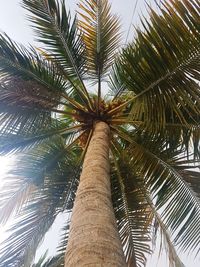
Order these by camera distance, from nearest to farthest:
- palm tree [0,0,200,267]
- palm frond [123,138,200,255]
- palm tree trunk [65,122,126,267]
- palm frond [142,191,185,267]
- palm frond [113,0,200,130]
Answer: palm tree trunk [65,122,126,267], palm frond [113,0,200,130], palm tree [0,0,200,267], palm frond [123,138,200,255], palm frond [142,191,185,267]

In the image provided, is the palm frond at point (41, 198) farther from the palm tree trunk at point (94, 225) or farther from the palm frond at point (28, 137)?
the palm tree trunk at point (94, 225)

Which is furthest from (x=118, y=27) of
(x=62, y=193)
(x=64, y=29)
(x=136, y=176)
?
(x=62, y=193)

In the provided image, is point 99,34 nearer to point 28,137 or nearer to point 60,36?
point 60,36

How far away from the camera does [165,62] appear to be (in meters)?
4.71

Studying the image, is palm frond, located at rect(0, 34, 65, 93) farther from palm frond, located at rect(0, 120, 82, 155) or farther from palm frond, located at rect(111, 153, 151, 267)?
palm frond, located at rect(111, 153, 151, 267)

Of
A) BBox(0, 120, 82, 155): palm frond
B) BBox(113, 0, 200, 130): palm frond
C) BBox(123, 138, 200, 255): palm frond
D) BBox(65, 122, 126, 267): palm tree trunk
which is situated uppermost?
BBox(113, 0, 200, 130): palm frond

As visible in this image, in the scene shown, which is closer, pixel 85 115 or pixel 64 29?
pixel 64 29

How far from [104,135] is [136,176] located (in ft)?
5.63

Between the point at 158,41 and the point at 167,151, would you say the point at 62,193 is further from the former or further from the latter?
the point at 158,41

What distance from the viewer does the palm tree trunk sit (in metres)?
2.50

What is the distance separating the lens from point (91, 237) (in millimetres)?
2768

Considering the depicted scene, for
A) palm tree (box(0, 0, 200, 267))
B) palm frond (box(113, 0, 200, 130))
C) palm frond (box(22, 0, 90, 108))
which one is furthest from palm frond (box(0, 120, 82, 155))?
palm frond (box(113, 0, 200, 130))

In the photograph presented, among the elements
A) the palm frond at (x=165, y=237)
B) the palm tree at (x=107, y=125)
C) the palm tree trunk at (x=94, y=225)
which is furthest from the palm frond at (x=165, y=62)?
the palm frond at (x=165, y=237)

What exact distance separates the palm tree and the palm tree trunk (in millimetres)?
241
